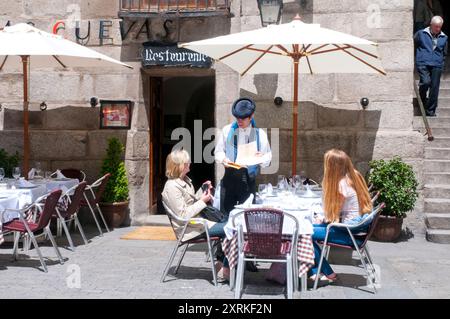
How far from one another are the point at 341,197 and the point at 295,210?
0.44 meters

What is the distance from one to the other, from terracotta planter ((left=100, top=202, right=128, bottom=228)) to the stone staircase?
4.37m

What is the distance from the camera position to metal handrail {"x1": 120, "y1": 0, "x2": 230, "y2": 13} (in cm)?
952

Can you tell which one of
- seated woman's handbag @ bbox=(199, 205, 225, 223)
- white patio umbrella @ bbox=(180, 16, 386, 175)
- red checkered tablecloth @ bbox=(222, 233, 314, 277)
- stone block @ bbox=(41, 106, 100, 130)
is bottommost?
red checkered tablecloth @ bbox=(222, 233, 314, 277)

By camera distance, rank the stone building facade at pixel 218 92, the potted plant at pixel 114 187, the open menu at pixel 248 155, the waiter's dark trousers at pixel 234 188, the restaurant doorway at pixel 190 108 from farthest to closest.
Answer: the restaurant doorway at pixel 190 108
the potted plant at pixel 114 187
the stone building facade at pixel 218 92
the open menu at pixel 248 155
the waiter's dark trousers at pixel 234 188

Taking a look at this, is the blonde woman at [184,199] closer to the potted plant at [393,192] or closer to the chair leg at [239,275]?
the chair leg at [239,275]

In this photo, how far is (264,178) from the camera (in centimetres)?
933

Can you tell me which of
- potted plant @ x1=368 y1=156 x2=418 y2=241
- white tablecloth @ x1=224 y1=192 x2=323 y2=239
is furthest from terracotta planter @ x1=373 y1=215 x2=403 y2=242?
white tablecloth @ x1=224 y1=192 x2=323 y2=239

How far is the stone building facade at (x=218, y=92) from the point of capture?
904 cm

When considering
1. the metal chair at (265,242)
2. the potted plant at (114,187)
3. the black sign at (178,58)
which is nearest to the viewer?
the metal chair at (265,242)

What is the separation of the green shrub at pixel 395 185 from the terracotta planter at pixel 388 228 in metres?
0.08

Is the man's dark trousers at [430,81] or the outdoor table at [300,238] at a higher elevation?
the man's dark trousers at [430,81]

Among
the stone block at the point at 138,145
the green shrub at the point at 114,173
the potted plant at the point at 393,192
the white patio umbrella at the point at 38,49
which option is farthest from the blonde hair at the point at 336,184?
the stone block at the point at 138,145

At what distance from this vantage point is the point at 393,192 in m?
8.23

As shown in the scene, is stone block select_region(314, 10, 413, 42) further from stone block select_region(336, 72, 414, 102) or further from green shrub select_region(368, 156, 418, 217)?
green shrub select_region(368, 156, 418, 217)
